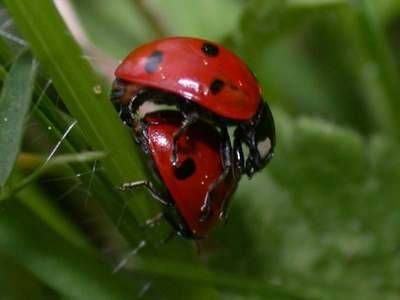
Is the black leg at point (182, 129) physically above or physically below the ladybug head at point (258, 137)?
above

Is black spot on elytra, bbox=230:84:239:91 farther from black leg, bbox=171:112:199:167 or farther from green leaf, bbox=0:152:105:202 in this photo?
green leaf, bbox=0:152:105:202

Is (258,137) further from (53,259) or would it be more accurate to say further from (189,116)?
(53,259)

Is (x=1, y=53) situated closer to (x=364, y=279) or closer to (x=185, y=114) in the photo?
(x=185, y=114)

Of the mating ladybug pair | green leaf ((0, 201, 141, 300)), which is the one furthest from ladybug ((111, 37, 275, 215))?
green leaf ((0, 201, 141, 300))

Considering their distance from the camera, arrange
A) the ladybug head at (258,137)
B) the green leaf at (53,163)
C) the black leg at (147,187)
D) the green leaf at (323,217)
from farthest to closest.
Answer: the green leaf at (323,217), the ladybug head at (258,137), the black leg at (147,187), the green leaf at (53,163)

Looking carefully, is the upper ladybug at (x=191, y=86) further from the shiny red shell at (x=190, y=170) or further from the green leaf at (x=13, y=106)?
the green leaf at (x=13, y=106)

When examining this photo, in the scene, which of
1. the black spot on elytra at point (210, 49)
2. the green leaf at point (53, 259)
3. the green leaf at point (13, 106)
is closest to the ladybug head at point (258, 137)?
the black spot on elytra at point (210, 49)

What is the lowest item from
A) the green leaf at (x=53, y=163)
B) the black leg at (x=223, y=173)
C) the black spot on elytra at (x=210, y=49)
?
the black leg at (x=223, y=173)
